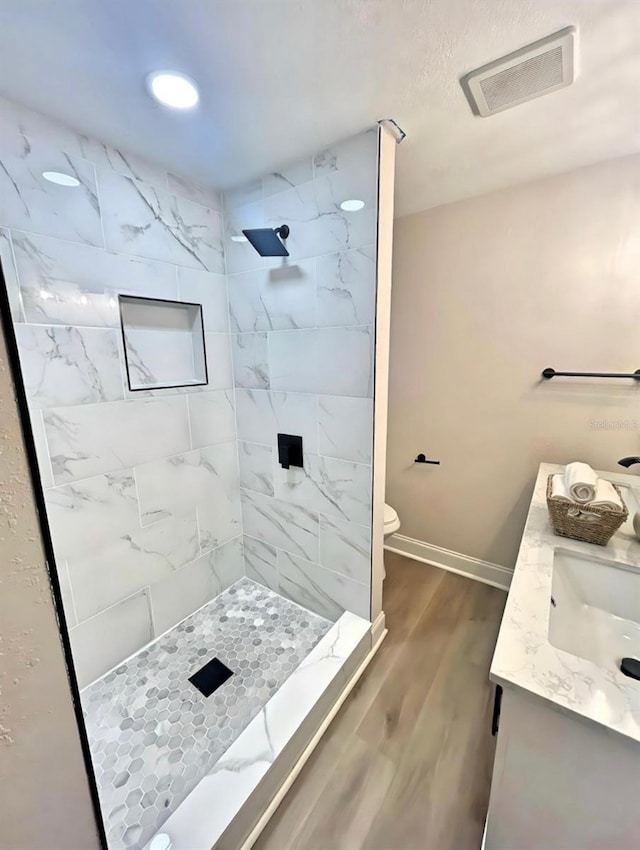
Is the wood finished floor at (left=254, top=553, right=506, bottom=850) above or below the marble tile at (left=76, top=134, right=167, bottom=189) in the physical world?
below

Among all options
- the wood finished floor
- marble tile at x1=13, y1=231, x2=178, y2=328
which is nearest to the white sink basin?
the wood finished floor

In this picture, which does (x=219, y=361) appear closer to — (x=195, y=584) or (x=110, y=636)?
(x=195, y=584)

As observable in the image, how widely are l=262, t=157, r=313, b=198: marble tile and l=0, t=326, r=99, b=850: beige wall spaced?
1578 mm

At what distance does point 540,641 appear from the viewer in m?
0.89

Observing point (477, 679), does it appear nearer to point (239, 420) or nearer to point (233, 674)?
point (233, 674)

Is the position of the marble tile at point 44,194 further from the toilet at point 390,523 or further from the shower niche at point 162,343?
the toilet at point 390,523

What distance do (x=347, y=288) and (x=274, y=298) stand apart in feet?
1.36

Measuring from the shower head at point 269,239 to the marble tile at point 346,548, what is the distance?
4.19ft

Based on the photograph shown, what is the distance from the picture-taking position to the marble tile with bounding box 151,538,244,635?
1744 millimetres

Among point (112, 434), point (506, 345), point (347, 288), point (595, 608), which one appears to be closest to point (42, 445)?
point (112, 434)

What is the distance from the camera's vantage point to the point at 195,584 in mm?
1888

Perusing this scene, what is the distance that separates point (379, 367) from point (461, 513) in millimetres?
1313

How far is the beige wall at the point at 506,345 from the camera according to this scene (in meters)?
1.64

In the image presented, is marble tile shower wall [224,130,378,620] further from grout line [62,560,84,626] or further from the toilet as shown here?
grout line [62,560,84,626]
